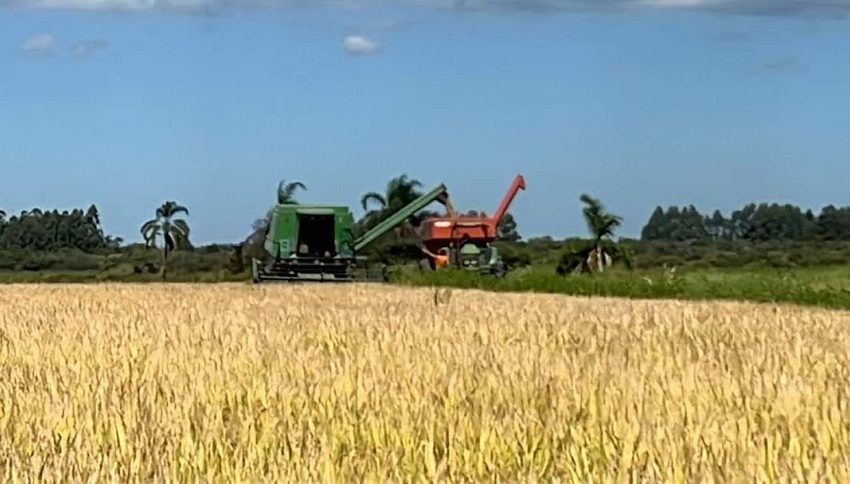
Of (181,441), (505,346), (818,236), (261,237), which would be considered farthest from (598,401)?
(818,236)

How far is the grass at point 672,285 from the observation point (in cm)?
A: 2558

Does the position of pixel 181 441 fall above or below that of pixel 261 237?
below

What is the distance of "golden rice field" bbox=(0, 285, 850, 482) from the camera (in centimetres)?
620

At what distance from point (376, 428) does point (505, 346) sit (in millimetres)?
4958

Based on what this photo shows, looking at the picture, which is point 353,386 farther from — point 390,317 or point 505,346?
point 390,317

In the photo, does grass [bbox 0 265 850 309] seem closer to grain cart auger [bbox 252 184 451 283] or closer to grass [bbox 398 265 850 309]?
grass [bbox 398 265 850 309]

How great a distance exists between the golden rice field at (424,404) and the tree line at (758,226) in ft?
214

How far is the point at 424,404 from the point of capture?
782 cm

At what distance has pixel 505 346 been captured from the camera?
12016mm

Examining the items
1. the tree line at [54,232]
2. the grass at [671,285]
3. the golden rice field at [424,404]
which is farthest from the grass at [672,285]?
the tree line at [54,232]

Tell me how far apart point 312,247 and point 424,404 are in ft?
93.5

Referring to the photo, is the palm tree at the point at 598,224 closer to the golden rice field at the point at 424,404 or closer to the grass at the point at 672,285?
the grass at the point at 672,285

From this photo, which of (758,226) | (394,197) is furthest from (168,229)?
(758,226)

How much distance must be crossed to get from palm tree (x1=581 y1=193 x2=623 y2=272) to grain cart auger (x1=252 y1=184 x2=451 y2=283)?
23.1 feet
